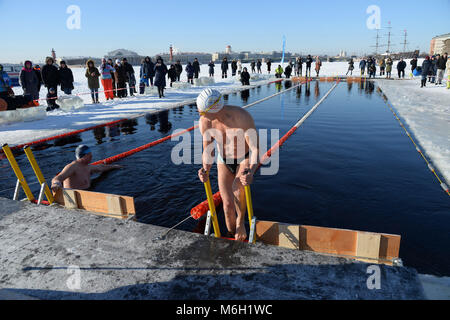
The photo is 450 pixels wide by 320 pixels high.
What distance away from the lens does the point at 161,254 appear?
2748 millimetres

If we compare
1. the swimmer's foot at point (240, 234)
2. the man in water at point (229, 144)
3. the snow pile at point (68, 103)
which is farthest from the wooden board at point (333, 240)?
the snow pile at point (68, 103)

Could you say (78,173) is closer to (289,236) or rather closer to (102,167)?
(102,167)

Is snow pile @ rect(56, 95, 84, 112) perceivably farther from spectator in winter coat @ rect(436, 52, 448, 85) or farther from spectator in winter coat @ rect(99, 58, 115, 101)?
spectator in winter coat @ rect(436, 52, 448, 85)

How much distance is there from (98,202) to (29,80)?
10.9 meters

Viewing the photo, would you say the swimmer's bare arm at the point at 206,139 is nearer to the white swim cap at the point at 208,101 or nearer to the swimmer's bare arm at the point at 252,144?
the white swim cap at the point at 208,101

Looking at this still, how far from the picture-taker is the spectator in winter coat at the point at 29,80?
1141cm

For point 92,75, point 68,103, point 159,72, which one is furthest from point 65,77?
point 159,72

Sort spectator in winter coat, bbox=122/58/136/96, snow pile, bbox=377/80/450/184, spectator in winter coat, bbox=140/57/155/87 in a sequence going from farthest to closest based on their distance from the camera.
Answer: spectator in winter coat, bbox=140/57/155/87, spectator in winter coat, bbox=122/58/136/96, snow pile, bbox=377/80/450/184

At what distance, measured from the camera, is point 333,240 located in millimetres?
2809

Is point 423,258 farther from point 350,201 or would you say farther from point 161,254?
point 161,254

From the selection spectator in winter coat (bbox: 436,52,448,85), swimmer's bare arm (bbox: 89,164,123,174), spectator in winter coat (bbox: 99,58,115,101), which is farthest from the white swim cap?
spectator in winter coat (bbox: 436,52,448,85)

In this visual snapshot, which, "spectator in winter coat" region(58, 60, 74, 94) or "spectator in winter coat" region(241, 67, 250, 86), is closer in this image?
"spectator in winter coat" region(58, 60, 74, 94)

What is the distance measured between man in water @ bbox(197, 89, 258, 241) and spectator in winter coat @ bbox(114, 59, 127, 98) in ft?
46.3

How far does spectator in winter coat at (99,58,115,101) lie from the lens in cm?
1460
